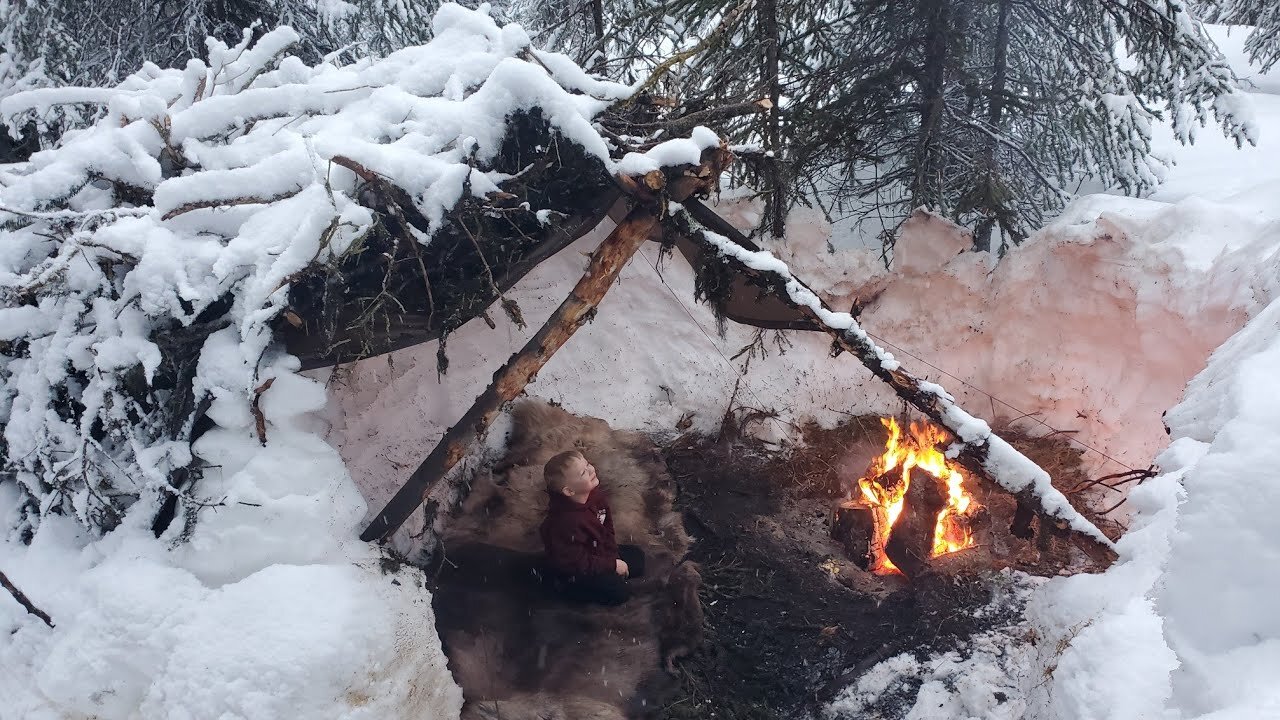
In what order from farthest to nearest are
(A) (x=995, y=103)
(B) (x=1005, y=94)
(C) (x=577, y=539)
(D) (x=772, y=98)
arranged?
(A) (x=995, y=103) < (D) (x=772, y=98) < (B) (x=1005, y=94) < (C) (x=577, y=539)

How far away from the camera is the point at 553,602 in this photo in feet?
14.0

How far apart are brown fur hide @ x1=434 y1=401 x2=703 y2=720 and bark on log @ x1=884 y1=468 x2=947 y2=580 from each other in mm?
1327

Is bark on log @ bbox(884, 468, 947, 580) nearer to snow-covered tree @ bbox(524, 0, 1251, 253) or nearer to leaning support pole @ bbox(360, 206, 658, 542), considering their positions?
snow-covered tree @ bbox(524, 0, 1251, 253)

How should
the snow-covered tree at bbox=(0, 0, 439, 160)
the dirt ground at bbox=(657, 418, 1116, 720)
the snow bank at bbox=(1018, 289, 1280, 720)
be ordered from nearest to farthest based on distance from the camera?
the snow bank at bbox=(1018, 289, 1280, 720) < the dirt ground at bbox=(657, 418, 1116, 720) < the snow-covered tree at bbox=(0, 0, 439, 160)

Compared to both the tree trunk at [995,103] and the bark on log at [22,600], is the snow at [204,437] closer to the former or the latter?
the bark on log at [22,600]

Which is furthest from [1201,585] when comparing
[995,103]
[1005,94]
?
[995,103]

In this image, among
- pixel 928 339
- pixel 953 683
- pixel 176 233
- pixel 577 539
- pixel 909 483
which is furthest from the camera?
pixel 928 339

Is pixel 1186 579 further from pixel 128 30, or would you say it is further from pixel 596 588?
pixel 128 30

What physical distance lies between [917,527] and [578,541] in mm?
2178

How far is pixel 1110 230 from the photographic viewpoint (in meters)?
4.64

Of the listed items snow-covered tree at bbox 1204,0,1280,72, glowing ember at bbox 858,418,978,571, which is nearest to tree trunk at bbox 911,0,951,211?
glowing ember at bbox 858,418,978,571

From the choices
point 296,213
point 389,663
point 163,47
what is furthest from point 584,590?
point 163,47

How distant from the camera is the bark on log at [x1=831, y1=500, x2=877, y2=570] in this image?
15.1 ft

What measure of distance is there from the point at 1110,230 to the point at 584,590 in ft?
13.7
